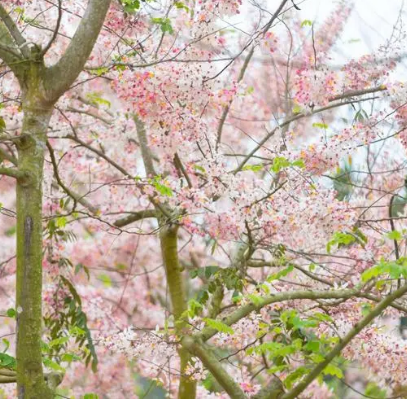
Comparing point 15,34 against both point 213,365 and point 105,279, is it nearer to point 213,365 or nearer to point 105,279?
point 213,365

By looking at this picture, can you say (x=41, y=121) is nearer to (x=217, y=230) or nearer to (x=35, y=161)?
(x=35, y=161)

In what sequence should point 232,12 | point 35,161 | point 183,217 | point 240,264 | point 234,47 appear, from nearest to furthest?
1. point 35,161
2. point 232,12
3. point 183,217
4. point 240,264
5. point 234,47

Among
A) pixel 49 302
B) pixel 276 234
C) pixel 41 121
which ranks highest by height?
pixel 49 302

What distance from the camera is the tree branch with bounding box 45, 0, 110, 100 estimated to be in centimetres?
365

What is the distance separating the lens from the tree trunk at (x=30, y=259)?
3598mm

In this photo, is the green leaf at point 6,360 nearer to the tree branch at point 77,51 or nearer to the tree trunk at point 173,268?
the tree branch at point 77,51

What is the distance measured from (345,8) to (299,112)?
1654 mm

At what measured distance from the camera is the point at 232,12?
14.5ft

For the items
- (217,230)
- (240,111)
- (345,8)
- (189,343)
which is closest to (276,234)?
(217,230)

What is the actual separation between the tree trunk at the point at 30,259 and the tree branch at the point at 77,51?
0.48ft

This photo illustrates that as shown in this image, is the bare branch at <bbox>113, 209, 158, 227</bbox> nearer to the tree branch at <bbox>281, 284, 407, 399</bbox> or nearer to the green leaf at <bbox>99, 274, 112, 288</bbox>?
the green leaf at <bbox>99, 274, 112, 288</bbox>

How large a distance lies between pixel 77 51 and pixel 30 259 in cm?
102

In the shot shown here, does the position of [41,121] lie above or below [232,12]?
below

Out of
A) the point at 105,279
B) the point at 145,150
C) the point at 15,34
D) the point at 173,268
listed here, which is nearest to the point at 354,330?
the point at 15,34
